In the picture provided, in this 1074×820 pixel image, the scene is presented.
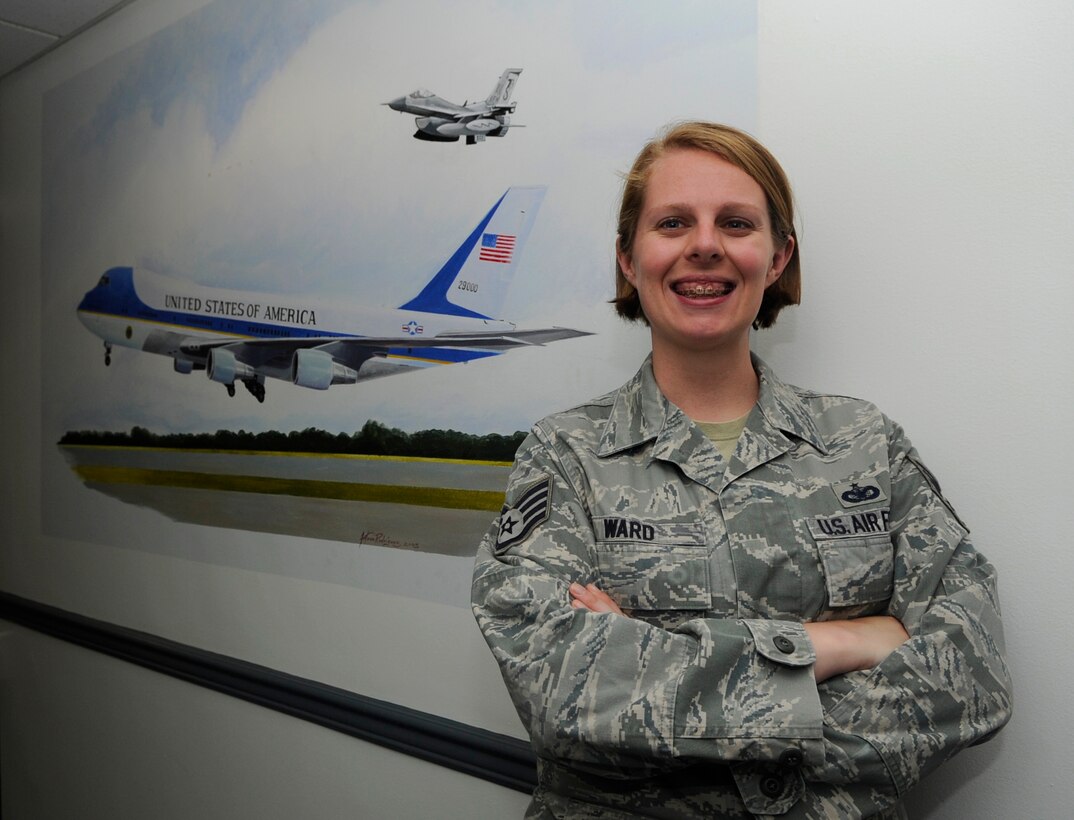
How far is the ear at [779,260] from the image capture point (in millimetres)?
1038

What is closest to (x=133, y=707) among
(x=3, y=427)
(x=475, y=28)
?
(x=3, y=427)

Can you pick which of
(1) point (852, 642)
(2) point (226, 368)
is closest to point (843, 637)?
(1) point (852, 642)

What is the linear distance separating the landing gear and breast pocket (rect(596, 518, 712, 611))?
3.81 feet

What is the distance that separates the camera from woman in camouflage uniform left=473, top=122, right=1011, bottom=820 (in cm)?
79

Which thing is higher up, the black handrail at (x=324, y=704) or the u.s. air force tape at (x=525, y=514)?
the u.s. air force tape at (x=525, y=514)

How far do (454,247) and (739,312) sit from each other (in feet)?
2.25

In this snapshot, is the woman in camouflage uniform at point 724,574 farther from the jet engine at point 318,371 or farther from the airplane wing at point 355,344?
the jet engine at point 318,371

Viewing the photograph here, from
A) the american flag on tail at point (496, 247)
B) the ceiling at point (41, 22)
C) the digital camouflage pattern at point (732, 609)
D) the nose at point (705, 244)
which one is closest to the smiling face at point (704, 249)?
the nose at point (705, 244)

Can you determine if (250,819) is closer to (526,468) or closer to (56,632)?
(56,632)

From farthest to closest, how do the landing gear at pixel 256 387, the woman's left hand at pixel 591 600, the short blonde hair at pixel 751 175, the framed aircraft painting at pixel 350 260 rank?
the landing gear at pixel 256 387, the framed aircraft painting at pixel 350 260, the short blonde hair at pixel 751 175, the woman's left hand at pixel 591 600

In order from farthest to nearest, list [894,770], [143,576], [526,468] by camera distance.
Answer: [143,576], [526,468], [894,770]

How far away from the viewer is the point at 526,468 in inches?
39.4

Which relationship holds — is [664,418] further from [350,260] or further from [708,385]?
[350,260]

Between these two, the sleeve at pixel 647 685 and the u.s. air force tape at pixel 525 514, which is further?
the u.s. air force tape at pixel 525 514
